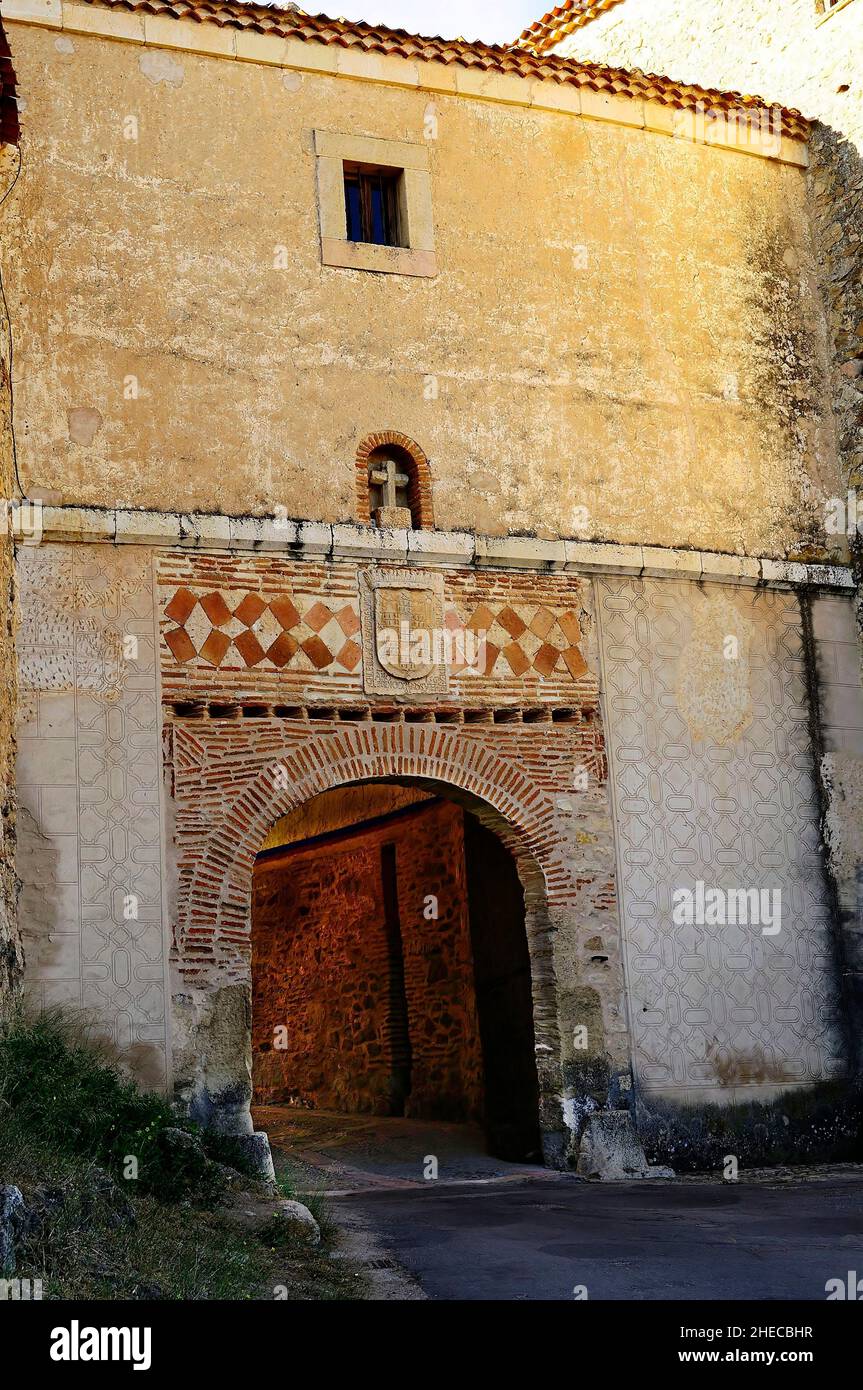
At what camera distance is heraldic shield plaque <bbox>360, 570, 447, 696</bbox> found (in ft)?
32.6

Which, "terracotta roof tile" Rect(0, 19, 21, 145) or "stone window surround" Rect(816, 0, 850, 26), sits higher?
"stone window surround" Rect(816, 0, 850, 26)

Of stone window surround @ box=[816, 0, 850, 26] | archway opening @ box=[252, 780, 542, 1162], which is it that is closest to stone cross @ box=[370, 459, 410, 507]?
archway opening @ box=[252, 780, 542, 1162]

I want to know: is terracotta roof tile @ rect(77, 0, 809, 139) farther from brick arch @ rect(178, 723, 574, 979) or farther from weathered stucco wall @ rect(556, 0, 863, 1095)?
brick arch @ rect(178, 723, 574, 979)

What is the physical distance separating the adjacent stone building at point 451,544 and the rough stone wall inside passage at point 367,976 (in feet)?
6.47

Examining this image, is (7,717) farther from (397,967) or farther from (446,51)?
(397,967)

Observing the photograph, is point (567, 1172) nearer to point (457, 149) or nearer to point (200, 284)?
point (200, 284)

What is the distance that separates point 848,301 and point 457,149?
3.33 m

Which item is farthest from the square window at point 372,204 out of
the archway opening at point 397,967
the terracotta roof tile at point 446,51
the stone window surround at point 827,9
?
the stone window surround at point 827,9

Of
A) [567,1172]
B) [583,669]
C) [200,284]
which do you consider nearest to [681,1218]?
[567,1172]

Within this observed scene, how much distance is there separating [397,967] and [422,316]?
6190 millimetres

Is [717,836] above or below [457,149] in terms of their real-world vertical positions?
below

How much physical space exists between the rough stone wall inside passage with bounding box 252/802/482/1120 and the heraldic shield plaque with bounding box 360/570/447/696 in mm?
3106

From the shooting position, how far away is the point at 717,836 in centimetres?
1070

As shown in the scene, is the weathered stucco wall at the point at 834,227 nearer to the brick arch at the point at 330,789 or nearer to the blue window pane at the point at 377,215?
the brick arch at the point at 330,789
